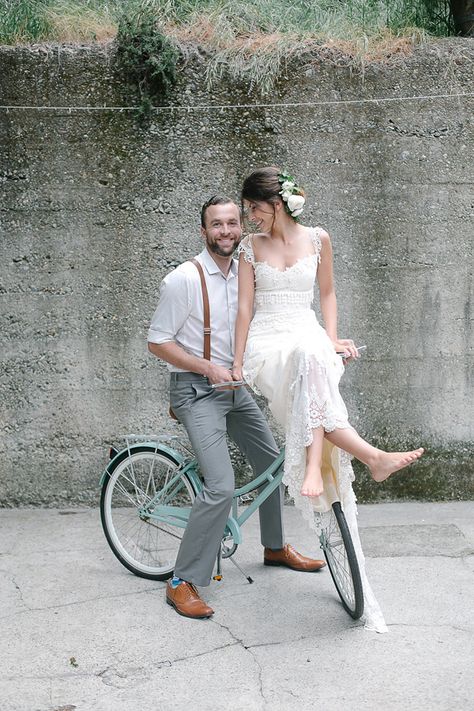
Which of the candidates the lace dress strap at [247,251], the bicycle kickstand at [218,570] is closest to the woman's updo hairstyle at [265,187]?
the lace dress strap at [247,251]

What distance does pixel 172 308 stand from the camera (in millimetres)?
4688

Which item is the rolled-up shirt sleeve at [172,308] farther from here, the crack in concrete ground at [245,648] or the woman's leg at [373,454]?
the crack in concrete ground at [245,648]

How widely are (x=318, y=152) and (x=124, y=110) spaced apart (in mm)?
1346

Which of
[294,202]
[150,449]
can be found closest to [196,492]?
[150,449]

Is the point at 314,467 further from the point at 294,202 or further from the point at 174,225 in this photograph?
the point at 174,225

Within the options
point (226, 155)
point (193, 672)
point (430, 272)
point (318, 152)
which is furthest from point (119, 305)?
point (193, 672)

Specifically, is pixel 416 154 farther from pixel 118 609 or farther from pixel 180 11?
pixel 118 609

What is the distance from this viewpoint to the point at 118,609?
4648 mm

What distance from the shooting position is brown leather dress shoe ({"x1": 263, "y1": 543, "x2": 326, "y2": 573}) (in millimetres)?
5102

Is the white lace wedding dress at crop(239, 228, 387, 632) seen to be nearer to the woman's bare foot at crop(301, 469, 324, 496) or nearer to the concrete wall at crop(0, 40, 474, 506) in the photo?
the woman's bare foot at crop(301, 469, 324, 496)

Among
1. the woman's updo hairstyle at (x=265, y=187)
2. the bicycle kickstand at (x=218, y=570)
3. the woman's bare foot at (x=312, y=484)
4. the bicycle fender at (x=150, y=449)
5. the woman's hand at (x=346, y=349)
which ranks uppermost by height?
the woman's updo hairstyle at (x=265, y=187)

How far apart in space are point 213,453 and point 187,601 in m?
0.75

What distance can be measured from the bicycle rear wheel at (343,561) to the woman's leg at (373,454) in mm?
311

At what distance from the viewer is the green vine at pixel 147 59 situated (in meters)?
6.00
